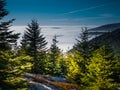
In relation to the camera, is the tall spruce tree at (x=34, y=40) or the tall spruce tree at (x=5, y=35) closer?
the tall spruce tree at (x=5, y=35)

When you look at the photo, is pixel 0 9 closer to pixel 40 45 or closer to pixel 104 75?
pixel 104 75

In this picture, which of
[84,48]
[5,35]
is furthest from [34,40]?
[5,35]

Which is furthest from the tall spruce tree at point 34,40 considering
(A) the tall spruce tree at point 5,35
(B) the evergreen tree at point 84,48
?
(A) the tall spruce tree at point 5,35

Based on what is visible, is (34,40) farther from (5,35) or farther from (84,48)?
(5,35)

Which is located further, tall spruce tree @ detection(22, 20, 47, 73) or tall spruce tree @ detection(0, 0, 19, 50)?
tall spruce tree @ detection(22, 20, 47, 73)

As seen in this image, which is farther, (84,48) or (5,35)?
(84,48)

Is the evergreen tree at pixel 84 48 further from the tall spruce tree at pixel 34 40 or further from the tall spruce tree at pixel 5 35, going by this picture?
the tall spruce tree at pixel 5 35

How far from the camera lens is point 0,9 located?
21.8 meters

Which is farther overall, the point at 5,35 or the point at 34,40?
the point at 34,40

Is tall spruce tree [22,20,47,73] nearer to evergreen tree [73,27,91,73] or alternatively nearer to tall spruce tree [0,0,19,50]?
evergreen tree [73,27,91,73]

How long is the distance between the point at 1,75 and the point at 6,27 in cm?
414

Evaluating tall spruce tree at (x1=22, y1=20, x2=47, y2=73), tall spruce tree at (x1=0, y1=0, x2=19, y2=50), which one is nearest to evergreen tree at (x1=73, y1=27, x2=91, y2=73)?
tall spruce tree at (x1=22, y1=20, x2=47, y2=73)

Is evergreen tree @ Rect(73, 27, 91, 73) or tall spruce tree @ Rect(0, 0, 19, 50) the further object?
evergreen tree @ Rect(73, 27, 91, 73)

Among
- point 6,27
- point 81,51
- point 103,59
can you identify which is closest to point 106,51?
point 103,59
